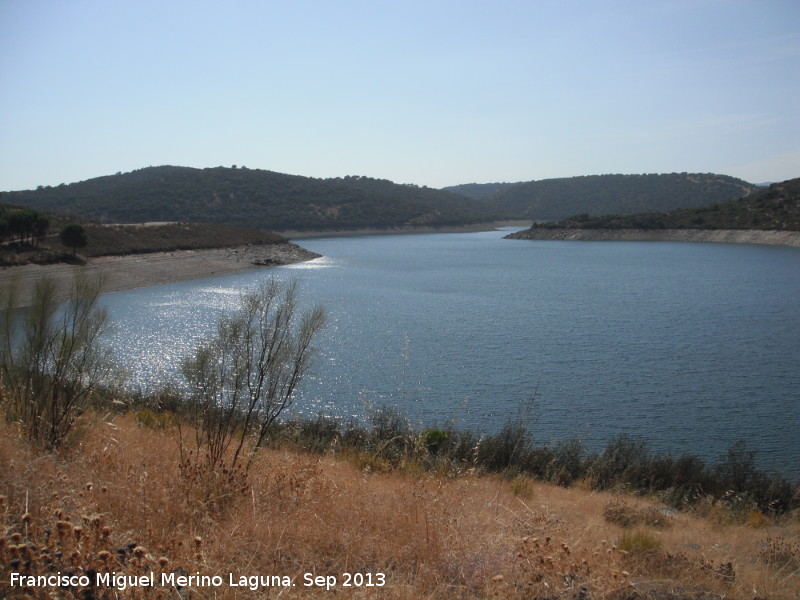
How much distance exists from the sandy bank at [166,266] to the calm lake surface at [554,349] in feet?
6.11

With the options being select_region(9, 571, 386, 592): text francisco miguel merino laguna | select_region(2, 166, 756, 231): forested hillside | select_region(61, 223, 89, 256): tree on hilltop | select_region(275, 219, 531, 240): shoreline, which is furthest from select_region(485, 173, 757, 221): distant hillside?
select_region(9, 571, 386, 592): text francisco miguel merino laguna

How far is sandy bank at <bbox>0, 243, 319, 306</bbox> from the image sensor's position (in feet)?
91.2

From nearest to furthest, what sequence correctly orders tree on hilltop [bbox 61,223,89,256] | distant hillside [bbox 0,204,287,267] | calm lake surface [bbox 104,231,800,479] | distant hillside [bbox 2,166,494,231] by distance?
calm lake surface [bbox 104,231,800,479] → distant hillside [bbox 0,204,287,267] → tree on hilltop [bbox 61,223,89,256] → distant hillside [bbox 2,166,494,231]

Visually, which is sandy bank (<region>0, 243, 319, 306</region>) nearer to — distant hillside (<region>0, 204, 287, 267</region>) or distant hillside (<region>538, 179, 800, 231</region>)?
distant hillside (<region>0, 204, 287, 267</region>)

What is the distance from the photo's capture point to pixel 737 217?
219ft

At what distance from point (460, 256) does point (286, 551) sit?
171 feet

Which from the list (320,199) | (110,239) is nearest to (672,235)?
(320,199)

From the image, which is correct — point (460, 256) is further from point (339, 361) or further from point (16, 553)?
point (16, 553)

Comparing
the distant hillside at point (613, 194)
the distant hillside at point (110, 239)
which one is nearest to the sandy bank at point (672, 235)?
the distant hillside at point (613, 194)

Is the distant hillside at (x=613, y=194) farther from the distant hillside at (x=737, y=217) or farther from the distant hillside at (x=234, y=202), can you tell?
the distant hillside at (x=737, y=217)

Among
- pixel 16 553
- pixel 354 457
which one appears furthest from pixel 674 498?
pixel 16 553

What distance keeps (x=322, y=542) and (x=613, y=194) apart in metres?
135

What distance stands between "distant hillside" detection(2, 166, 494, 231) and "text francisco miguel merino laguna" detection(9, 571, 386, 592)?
73500mm

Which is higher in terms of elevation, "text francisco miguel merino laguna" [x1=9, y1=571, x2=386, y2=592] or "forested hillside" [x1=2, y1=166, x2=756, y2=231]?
"forested hillside" [x1=2, y1=166, x2=756, y2=231]
